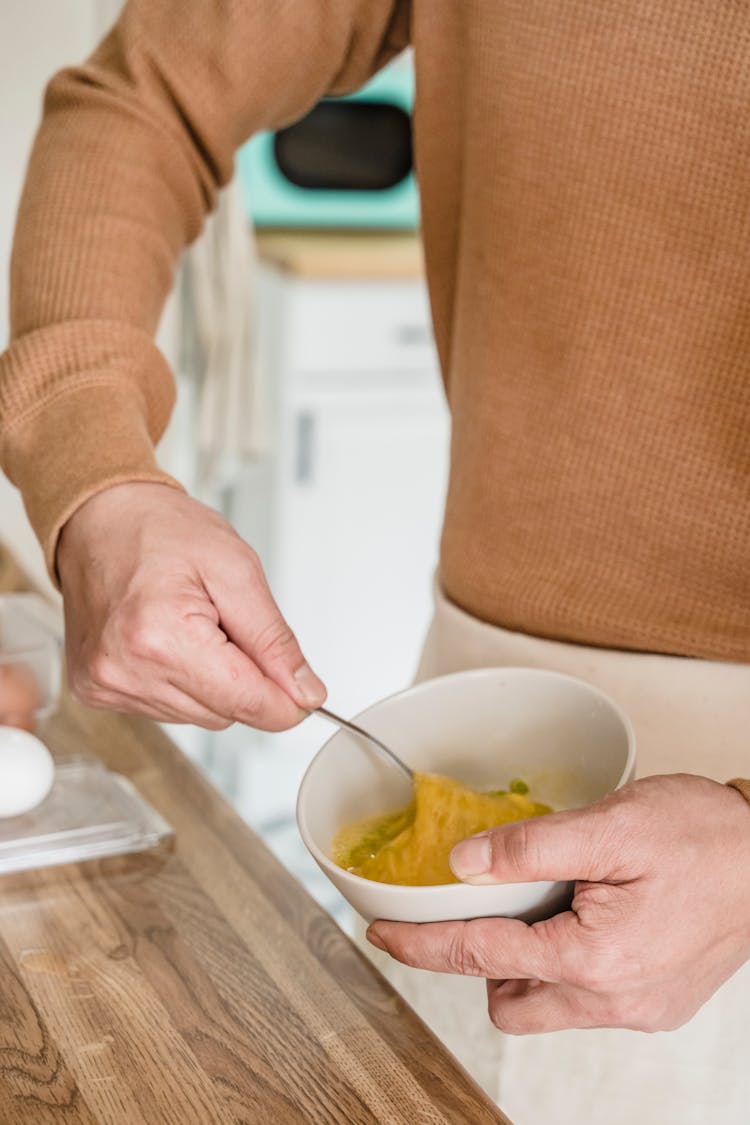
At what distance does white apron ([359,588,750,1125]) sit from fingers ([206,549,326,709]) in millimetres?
220

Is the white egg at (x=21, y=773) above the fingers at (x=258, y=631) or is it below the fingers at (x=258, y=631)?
below

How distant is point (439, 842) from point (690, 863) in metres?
0.13

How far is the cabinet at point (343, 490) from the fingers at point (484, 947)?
1.77m

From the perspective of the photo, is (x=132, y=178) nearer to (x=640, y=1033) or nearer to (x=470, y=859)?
(x=470, y=859)

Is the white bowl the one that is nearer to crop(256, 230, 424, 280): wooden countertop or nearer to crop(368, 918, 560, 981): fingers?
crop(368, 918, 560, 981): fingers

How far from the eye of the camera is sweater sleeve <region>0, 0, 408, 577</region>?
0.73m

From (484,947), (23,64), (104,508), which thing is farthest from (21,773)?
(23,64)

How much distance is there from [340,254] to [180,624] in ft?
5.66

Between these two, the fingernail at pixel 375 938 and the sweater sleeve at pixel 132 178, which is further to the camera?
the sweater sleeve at pixel 132 178

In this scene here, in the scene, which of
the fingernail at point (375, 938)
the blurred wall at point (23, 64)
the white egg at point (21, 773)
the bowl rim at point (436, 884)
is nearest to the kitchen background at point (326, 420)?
the blurred wall at point (23, 64)

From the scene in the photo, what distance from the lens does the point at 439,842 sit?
0.62 m

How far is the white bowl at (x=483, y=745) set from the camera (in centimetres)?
66

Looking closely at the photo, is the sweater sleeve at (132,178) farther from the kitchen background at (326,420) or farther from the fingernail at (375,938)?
the kitchen background at (326,420)

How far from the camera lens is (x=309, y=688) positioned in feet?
2.08
